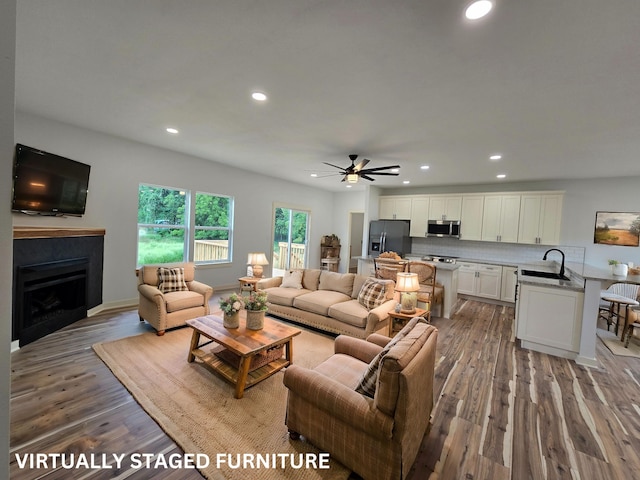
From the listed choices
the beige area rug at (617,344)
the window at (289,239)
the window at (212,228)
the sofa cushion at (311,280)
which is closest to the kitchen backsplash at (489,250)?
the beige area rug at (617,344)

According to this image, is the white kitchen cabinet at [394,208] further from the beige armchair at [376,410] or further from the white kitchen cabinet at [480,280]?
the beige armchair at [376,410]

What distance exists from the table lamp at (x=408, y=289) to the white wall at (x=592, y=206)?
4.48 metres

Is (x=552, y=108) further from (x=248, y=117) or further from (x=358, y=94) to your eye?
(x=248, y=117)

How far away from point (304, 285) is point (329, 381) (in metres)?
2.94

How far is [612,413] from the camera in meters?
2.43

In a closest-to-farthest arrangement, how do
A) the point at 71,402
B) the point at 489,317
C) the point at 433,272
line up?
the point at 71,402 < the point at 433,272 < the point at 489,317

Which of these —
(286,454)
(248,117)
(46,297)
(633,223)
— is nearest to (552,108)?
(248,117)

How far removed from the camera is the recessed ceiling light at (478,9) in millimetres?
1479

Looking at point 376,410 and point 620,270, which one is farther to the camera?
point 620,270

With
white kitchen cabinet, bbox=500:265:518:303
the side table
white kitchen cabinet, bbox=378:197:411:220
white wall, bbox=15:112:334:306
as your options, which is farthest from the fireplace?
white kitchen cabinet, bbox=500:265:518:303

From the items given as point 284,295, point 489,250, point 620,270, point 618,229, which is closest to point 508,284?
point 489,250

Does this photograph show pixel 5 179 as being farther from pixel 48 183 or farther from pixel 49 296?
pixel 49 296

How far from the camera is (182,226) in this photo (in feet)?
17.6

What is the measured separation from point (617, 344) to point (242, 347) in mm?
5249
